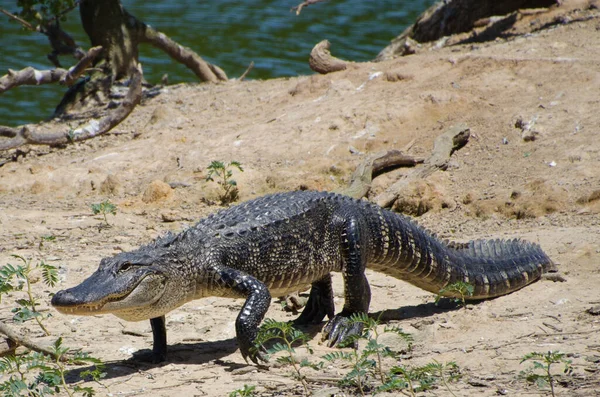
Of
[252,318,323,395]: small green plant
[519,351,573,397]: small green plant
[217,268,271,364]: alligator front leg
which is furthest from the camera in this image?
[217,268,271,364]: alligator front leg

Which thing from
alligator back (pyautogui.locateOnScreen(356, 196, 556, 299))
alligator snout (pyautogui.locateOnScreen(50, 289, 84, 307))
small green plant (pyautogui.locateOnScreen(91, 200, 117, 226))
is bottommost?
small green plant (pyautogui.locateOnScreen(91, 200, 117, 226))

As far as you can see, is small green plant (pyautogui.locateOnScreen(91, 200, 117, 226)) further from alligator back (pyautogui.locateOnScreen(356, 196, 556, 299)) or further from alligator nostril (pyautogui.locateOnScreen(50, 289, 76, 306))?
alligator nostril (pyautogui.locateOnScreen(50, 289, 76, 306))

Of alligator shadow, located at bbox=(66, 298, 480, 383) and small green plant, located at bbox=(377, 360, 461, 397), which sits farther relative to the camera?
alligator shadow, located at bbox=(66, 298, 480, 383)

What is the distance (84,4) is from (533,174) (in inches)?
325

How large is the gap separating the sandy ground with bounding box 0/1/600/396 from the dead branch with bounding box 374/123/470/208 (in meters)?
0.11

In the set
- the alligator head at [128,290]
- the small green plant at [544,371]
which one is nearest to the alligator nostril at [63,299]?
the alligator head at [128,290]

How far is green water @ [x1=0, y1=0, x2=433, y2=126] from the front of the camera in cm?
1939

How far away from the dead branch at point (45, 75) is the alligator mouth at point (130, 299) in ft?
25.7

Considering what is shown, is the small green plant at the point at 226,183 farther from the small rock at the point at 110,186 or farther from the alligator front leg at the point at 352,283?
the alligator front leg at the point at 352,283

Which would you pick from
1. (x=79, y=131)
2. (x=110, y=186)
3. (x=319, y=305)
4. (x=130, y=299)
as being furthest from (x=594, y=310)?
(x=79, y=131)

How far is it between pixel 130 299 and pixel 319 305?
65.6 inches

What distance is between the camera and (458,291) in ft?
20.2

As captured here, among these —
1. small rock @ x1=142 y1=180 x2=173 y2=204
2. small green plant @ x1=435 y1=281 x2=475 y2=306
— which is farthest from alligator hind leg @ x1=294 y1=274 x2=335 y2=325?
small rock @ x1=142 y1=180 x2=173 y2=204

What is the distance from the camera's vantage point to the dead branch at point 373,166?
9062 millimetres
